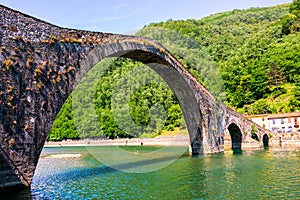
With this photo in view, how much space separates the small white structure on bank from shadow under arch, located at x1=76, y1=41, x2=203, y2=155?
20.7 meters

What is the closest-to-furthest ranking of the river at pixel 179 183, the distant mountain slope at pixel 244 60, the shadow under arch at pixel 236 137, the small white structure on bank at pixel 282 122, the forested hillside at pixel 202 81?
the river at pixel 179 183, the shadow under arch at pixel 236 137, the small white structure on bank at pixel 282 122, the forested hillside at pixel 202 81, the distant mountain slope at pixel 244 60

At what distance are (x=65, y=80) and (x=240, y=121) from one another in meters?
24.5

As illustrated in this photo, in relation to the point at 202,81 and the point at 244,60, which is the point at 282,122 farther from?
the point at 244,60

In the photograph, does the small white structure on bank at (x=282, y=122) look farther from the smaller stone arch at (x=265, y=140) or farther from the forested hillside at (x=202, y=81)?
the forested hillside at (x=202, y=81)

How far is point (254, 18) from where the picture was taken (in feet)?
415

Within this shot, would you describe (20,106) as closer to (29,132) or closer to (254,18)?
(29,132)

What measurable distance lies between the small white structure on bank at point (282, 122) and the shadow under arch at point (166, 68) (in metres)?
20.7

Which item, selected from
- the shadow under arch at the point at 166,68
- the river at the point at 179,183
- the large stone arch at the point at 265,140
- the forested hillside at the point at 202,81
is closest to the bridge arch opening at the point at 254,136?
the large stone arch at the point at 265,140

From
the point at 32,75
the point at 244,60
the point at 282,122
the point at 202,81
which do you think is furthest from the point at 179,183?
the point at 244,60

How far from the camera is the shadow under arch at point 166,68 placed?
54.5 ft

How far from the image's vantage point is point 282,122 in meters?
45.7

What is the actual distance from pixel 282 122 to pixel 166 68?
1092 inches

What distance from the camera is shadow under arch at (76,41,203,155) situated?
16625mm

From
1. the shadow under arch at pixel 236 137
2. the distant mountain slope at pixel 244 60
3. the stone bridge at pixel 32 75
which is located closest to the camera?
the stone bridge at pixel 32 75
